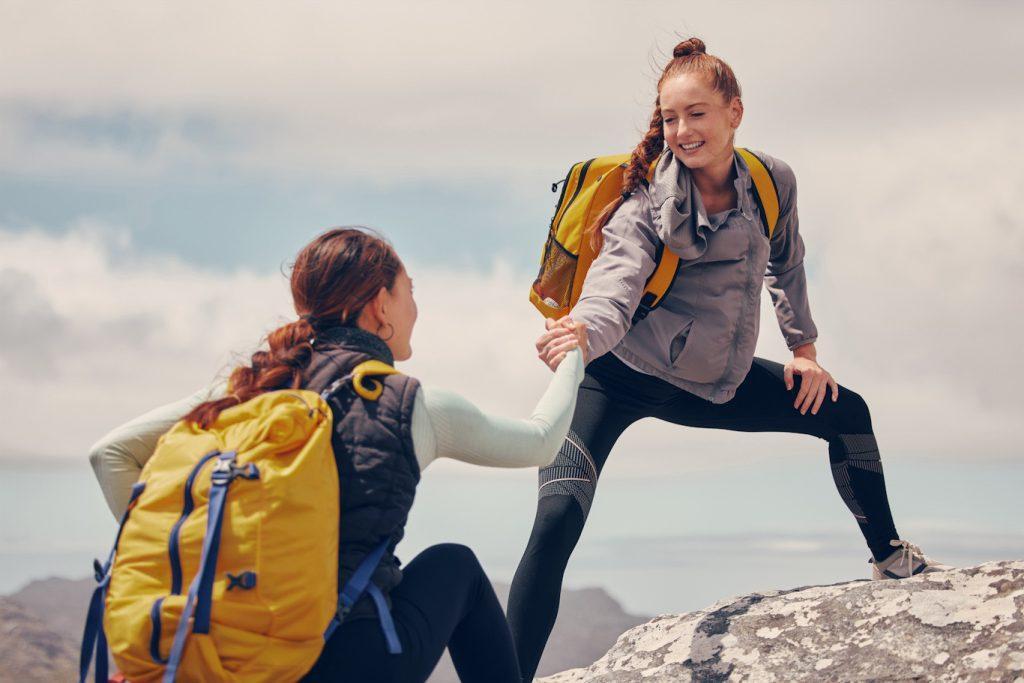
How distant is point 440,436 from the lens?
3682 millimetres

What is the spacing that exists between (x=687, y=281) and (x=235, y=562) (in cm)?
305

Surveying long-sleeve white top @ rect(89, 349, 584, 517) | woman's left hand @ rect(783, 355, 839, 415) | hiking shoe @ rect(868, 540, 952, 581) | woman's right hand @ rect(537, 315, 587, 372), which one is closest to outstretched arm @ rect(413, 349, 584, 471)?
long-sleeve white top @ rect(89, 349, 584, 517)

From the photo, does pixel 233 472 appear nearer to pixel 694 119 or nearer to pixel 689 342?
pixel 689 342

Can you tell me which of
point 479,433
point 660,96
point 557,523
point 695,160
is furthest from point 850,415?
point 479,433

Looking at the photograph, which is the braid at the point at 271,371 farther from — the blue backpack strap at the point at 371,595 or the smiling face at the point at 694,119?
the smiling face at the point at 694,119

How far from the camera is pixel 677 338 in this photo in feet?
18.9

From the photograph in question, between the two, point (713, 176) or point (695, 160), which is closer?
point (695, 160)

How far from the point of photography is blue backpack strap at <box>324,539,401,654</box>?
3.54 metres

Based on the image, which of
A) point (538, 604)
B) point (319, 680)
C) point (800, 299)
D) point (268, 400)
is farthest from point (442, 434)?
point (800, 299)

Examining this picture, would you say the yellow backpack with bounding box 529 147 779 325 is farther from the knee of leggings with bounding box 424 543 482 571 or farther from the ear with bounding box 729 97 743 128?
the knee of leggings with bounding box 424 543 482 571

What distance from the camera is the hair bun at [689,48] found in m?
6.04

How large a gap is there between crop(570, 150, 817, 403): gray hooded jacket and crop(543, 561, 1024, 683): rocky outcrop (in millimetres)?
1131

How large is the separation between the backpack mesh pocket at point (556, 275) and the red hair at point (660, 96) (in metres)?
0.20

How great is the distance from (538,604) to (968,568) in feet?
7.43
